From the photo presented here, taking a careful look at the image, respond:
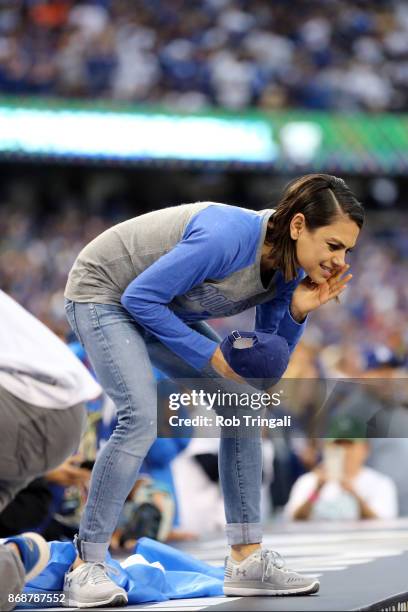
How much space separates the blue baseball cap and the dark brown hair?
0.74 ft

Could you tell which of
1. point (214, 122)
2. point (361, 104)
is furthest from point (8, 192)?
point (361, 104)

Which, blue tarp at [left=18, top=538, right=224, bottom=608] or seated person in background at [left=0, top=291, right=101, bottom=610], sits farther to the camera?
blue tarp at [left=18, top=538, right=224, bottom=608]

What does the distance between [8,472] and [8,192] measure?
18822mm

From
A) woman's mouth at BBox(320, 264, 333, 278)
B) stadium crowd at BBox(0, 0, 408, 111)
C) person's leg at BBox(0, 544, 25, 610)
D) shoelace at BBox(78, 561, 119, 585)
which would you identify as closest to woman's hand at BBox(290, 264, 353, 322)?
woman's mouth at BBox(320, 264, 333, 278)

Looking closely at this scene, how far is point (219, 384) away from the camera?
387 centimetres

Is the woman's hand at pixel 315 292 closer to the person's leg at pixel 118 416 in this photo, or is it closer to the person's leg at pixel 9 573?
the person's leg at pixel 118 416

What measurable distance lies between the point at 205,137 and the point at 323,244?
1672 cm

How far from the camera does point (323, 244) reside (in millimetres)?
3715

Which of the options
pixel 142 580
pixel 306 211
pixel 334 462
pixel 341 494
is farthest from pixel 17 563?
pixel 341 494

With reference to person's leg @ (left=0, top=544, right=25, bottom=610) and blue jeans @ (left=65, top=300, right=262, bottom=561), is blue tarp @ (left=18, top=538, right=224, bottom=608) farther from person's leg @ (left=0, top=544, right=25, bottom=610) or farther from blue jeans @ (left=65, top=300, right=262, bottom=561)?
person's leg @ (left=0, top=544, right=25, bottom=610)

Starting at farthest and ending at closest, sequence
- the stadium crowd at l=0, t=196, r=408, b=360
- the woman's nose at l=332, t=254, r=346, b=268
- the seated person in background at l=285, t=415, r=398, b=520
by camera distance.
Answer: the stadium crowd at l=0, t=196, r=408, b=360 → the seated person in background at l=285, t=415, r=398, b=520 → the woman's nose at l=332, t=254, r=346, b=268

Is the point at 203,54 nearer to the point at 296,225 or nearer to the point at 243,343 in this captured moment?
the point at 296,225

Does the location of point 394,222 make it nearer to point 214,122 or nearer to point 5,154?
point 214,122

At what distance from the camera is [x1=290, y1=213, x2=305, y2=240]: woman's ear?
3.73 meters
